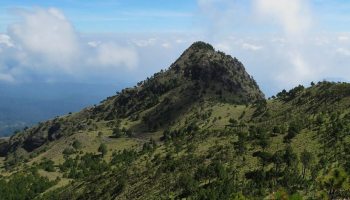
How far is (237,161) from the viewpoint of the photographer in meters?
148

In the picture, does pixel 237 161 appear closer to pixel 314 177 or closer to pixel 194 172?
pixel 194 172

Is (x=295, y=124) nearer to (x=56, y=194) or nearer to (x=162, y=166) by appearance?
(x=162, y=166)

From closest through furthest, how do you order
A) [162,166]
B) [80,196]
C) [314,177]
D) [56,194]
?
[314,177] → [162,166] → [80,196] → [56,194]

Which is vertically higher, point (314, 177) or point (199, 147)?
point (199, 147)

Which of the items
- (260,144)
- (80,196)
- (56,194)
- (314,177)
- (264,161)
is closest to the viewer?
(314,177)

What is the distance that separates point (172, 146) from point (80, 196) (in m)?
41.7

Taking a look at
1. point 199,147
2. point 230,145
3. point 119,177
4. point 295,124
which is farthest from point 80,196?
point 295,124

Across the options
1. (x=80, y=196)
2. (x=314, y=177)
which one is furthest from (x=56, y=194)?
(x=314, y=177)

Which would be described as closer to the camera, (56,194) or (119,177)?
(119,177)

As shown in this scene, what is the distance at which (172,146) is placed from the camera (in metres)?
197

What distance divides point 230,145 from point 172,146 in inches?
1508

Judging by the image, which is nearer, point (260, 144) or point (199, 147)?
point (260, 144)

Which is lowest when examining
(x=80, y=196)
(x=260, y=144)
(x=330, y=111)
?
(x=80, y=196)

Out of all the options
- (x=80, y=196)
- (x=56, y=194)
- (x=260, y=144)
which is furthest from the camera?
(x=56, y=194)
